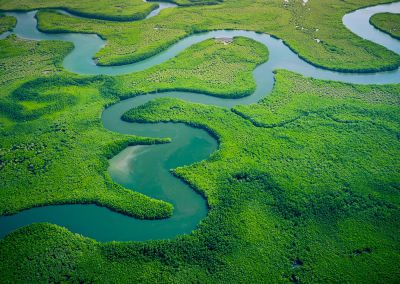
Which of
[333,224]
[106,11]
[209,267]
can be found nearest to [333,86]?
[333,224]

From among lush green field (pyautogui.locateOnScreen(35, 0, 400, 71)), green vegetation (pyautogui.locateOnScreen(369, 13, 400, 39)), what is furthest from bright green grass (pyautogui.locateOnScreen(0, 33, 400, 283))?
green vegetation (pyautogui.locateOnScreen(369, 13, 400, 39))

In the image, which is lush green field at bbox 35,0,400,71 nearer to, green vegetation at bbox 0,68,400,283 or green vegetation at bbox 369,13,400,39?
green vegetation at bbox 369,13,400,39

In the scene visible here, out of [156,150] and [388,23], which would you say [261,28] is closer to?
[388,23]

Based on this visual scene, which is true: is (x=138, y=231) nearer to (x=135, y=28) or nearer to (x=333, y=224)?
(x=333, y=224)

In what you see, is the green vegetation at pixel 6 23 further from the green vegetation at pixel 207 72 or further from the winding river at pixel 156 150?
the green vegetation at pixel 207 72

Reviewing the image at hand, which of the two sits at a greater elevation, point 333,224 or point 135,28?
point 135,28

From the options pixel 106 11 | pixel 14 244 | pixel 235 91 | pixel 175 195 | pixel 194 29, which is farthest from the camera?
pixel 106 11

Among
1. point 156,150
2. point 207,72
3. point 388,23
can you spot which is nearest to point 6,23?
point 207,72
